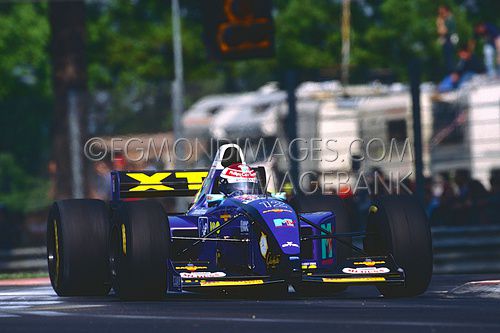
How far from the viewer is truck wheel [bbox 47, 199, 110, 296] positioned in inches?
470

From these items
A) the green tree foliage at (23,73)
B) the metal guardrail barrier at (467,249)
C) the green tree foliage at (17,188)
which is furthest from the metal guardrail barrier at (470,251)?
the green tree foliage at (23,73)

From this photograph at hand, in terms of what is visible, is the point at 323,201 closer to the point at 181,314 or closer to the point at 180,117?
the point at 181,314

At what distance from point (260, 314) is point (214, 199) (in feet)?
8.60

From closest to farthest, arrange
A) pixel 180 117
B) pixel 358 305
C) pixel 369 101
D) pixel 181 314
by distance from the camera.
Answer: pixel 181 314
pixel 358 305
pixel 180 117
pixel 369 101

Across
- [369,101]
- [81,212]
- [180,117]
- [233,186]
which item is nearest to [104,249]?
[81,212]

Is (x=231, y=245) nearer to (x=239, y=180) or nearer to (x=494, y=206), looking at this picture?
(x=239, y=180)

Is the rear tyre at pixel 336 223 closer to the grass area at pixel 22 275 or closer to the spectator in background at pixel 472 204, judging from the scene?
the spectator in background at pixel 472 204

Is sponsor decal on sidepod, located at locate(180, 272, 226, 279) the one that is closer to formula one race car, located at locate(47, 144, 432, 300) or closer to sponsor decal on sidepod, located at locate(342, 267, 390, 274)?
formula one race car, located at locate(47, 144, 432, 300)

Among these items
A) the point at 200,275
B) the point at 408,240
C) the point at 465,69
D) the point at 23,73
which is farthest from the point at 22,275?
the point at 23,73

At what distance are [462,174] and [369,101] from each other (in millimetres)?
5123

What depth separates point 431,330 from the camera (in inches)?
332

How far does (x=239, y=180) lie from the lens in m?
12.1

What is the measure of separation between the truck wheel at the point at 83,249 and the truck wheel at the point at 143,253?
676 mm

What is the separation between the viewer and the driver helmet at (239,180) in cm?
1210
